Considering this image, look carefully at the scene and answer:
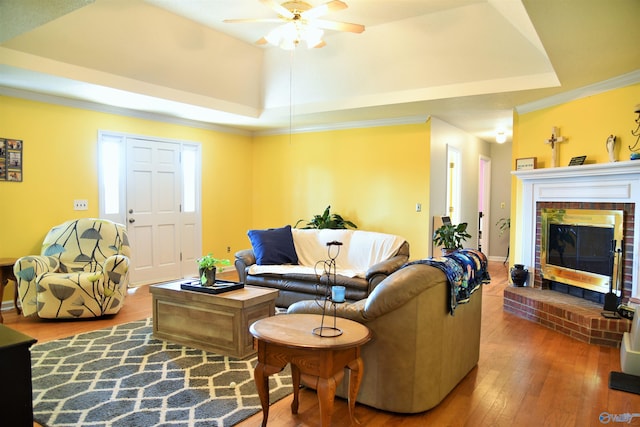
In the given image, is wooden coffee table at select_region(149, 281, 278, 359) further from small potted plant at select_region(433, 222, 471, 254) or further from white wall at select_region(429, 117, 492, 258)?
white wall at select_region(429, 117, 492, 258)

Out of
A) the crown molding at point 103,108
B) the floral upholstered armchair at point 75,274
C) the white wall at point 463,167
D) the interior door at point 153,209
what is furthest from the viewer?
the white wall at point 463,167

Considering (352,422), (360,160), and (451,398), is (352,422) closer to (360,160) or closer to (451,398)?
(451,398)

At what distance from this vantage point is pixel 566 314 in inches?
157

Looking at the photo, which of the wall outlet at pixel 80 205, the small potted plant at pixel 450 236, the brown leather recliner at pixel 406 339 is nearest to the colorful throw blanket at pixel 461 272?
the brown leather recliner at pixel 406 339

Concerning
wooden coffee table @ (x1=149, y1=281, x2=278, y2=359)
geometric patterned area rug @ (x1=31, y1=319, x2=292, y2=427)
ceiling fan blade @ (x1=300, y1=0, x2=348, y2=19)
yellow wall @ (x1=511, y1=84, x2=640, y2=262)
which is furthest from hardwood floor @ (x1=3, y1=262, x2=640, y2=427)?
ceiling fan blade @ (x1=300, y1=0, x2=348, y2=19)

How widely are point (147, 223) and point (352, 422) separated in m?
4.66

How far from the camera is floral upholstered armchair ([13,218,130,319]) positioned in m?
4.12

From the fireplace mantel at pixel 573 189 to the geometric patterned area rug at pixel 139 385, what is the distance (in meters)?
3.54

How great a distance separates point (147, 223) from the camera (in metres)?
6.01

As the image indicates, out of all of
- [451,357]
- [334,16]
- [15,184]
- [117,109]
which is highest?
[334,16]

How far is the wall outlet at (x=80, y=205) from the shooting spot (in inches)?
204

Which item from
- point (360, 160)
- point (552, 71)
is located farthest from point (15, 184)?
point (552, 71)

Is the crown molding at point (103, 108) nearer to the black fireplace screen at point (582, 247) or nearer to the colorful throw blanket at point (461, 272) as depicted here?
the colorful throw blanket at point (461, 272)

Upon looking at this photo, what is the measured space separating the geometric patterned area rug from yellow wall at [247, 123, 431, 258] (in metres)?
3.59
